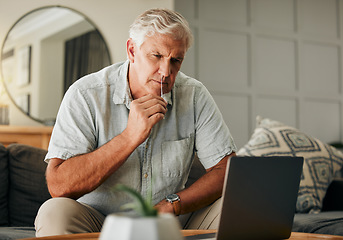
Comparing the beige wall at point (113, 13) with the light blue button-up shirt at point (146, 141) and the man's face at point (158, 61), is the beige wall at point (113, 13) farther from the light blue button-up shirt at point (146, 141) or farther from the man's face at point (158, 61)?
the man's face at point (158, 61)

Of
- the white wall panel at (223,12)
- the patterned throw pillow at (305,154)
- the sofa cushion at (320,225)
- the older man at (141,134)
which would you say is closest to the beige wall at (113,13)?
the white wall panel at (223,12)

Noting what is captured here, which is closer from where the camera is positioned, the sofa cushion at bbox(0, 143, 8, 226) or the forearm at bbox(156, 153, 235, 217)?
the forearm at bbox(156, 153, 235, 217)

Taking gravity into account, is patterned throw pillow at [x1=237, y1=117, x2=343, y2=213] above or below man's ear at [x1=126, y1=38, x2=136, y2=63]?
below

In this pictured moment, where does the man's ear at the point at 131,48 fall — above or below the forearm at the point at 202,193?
above

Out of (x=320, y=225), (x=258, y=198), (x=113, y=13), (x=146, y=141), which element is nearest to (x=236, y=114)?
(x=113, y=13)

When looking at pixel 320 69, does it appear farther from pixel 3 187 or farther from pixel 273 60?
pixel 3 187

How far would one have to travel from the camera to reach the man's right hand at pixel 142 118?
1.44 m

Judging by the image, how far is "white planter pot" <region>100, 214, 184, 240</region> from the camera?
544mm

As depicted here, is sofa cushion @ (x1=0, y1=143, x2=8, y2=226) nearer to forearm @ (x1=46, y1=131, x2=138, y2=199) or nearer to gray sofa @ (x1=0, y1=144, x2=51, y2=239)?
gray sofa @ (x1=0, y1=144, x2=51, y2=239)

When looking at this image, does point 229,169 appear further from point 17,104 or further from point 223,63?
point 223,63

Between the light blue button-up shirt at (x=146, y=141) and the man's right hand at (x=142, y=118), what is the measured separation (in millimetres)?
145

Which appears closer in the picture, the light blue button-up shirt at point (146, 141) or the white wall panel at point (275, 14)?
the light blue button-up shirt at point (146, 141)

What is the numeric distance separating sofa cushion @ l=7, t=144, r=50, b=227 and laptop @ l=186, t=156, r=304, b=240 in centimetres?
119

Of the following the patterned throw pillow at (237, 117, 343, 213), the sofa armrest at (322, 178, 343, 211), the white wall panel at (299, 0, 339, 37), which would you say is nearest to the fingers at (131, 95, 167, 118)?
the patterned throw pillow at (237, 117, 343, 213)
